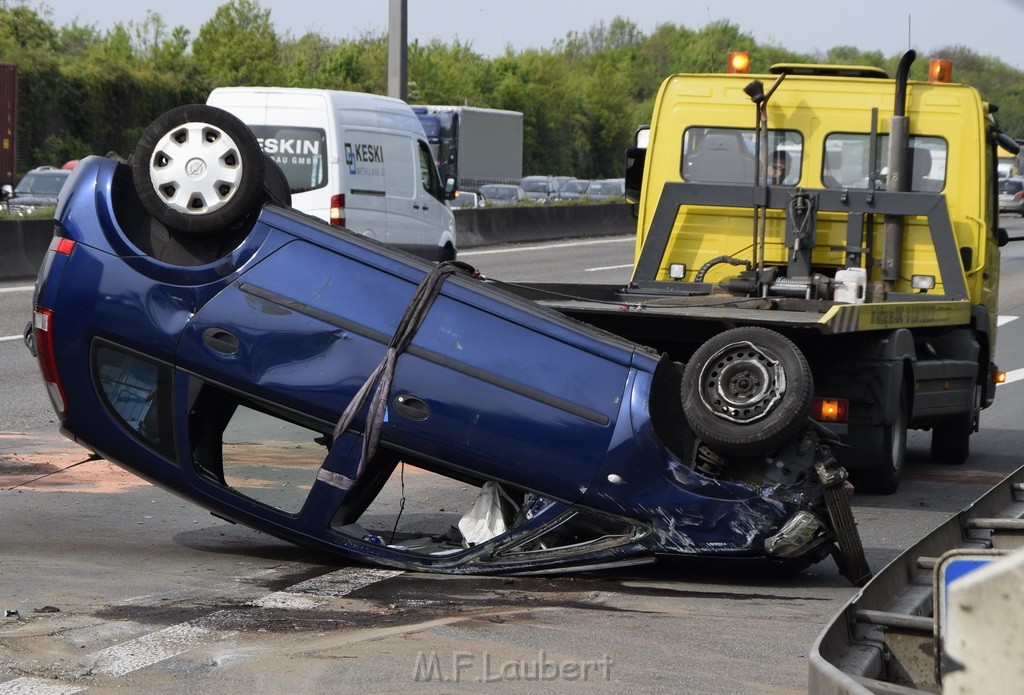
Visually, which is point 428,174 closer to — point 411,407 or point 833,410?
point 833,410

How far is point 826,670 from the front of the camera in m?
3.24

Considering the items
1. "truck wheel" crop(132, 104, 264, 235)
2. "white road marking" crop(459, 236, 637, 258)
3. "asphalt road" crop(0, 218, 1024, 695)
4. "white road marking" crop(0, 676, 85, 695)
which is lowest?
"white road marking" crop(459, 236, 637, 258)

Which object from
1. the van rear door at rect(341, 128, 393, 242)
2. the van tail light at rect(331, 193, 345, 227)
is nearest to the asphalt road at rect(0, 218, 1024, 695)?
the van tail light at rect(331, 193, 345, 227)

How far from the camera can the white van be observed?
696 inches

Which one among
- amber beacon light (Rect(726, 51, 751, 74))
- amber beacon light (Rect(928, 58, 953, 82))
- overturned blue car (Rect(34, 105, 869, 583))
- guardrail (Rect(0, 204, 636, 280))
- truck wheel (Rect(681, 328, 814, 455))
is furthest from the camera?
guardrail (Rect(0, 204, 636, 280))

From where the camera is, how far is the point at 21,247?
2103 cm

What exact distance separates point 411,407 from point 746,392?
147cm

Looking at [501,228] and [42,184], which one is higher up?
[42,184]

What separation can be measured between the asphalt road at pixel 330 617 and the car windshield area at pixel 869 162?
311cm

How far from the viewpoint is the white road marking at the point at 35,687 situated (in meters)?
4.55

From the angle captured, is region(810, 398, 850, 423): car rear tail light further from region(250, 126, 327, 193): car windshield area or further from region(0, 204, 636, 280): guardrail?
region(0, 204, 636, 280): guardrail

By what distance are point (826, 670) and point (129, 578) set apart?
3.77 m

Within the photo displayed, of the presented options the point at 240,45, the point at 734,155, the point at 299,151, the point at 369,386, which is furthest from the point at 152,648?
the point at 240,45

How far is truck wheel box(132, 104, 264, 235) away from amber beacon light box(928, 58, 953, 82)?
240 inches
